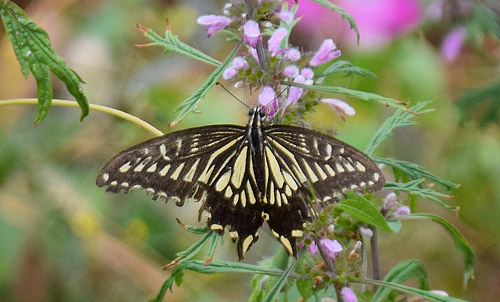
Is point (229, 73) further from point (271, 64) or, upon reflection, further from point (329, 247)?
point (329, 247)

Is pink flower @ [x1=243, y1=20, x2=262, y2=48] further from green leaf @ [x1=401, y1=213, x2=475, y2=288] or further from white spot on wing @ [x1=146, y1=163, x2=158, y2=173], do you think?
green leaf @ [x1=401, y1=213, x2=475, y2=288]

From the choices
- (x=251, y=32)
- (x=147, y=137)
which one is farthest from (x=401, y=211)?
(x=147, y=137)

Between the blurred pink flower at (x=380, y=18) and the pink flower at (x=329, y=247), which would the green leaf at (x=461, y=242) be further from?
the blurred pink flower at (x=380, y=18)

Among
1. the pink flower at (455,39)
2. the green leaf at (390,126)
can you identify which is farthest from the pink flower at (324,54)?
the pink flower at (455,39)

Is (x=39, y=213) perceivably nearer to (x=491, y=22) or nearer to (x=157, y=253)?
(x=157, y=253)

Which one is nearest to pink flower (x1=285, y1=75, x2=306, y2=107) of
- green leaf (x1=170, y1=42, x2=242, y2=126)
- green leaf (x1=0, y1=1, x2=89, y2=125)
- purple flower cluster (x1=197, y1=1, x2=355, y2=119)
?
purple flower cluster (x1=197, y1=1, x2=355, y2=119)

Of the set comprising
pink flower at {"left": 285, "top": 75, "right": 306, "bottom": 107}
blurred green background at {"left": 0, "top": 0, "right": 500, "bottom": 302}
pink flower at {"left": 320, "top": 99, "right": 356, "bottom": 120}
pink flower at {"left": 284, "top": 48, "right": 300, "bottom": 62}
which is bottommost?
blurred green background at {"left": 0, "top": 0, "right": 500, "bottom": 302}
